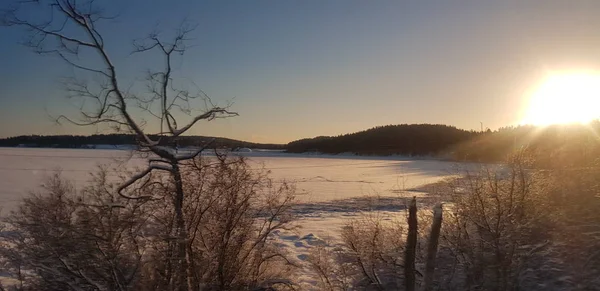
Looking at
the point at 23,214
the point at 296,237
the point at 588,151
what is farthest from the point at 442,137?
the point at 23,214

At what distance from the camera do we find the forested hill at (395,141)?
89.8m

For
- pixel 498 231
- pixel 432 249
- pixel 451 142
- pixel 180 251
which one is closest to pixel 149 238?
pixel 180 251

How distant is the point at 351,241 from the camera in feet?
35.1

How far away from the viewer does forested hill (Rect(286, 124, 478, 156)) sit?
89812mm

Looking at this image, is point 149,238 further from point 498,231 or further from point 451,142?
point 451,142

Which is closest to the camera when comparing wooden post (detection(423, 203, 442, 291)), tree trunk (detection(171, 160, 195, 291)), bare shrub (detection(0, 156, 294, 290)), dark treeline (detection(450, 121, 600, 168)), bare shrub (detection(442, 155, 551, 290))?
wooden post (detection(423, 203, 442, 291))

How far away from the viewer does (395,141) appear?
328 ft

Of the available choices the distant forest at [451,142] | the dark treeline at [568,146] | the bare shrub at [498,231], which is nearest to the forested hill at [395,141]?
the distant forest at [451,142]

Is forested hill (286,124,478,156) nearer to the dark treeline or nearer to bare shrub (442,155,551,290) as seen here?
the dark treeline

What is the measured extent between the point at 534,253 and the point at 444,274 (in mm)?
1987

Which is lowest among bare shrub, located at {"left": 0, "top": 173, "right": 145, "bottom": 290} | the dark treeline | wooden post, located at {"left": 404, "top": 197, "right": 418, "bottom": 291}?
bare shrub, located at {"left": 0, "top": 173, "right": 145, "bottom": 290}

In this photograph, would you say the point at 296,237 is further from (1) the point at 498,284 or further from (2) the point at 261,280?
(1) the point at 498,284

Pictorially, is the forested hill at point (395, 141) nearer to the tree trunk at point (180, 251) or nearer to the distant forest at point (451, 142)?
the distant forest at point (451, 142)

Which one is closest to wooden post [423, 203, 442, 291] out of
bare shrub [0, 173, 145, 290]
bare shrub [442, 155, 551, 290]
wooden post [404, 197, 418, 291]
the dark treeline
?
wooden post [404, 197, 418, 291]
